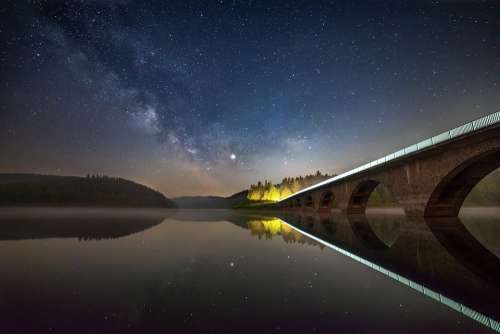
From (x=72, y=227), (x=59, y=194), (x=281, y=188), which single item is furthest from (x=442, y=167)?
(x=59, y=194)

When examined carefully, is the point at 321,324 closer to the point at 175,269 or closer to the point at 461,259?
the point at 175,269

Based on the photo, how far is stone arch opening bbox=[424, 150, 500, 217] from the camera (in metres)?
16.8

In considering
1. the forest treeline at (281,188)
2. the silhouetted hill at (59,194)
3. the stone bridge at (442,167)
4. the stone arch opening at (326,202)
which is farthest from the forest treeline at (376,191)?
the silhouetted hill at (59,194)

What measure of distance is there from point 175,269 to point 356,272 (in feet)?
12.6

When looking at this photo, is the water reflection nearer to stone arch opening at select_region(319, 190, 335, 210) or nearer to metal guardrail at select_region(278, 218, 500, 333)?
metal guardrail at select_region(278, 218, 500, 333)

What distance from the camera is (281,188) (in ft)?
382

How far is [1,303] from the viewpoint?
10.6 ft

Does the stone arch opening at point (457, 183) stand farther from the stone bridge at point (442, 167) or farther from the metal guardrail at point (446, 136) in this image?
the metal guardrail at point (446, 136)

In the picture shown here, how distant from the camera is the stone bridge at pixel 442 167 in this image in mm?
15092

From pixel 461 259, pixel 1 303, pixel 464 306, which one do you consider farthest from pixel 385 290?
pixel 1 303

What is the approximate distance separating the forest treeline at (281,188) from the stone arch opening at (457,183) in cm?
8993

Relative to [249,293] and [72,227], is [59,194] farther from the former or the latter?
[249,293]

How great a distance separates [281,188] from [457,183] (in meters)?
97.9

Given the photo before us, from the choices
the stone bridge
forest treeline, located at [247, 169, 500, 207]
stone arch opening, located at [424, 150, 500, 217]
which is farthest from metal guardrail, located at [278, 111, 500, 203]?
forest treeline, located at [247, 169, 500, 207]
